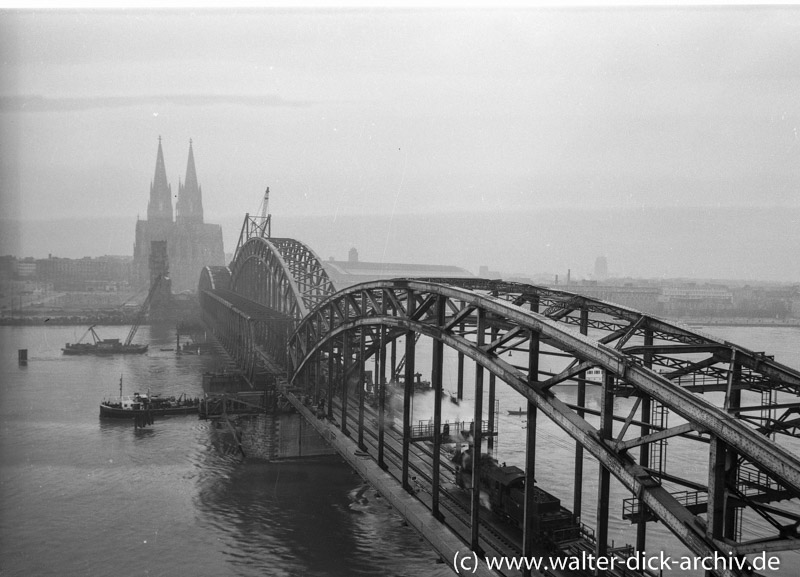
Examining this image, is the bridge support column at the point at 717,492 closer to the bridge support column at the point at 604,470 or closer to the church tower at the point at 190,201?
the bridge support column at the point at 604,470

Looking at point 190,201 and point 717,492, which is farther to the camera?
point 190,201

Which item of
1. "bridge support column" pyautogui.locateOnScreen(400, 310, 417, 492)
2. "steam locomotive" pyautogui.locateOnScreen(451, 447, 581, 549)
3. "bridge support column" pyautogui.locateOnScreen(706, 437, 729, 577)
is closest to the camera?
"bridge support column" pyautogui.locateOnScreen(706, 437, 729, 577)

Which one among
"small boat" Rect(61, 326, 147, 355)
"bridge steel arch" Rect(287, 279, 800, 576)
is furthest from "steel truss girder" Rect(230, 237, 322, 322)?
"bridge steel arch" Rect(287, 279, 800, 576)

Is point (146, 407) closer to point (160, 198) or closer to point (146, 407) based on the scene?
point (146, 407)

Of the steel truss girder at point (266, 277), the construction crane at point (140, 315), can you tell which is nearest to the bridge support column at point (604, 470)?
the steel truss girder at point (266, 277)

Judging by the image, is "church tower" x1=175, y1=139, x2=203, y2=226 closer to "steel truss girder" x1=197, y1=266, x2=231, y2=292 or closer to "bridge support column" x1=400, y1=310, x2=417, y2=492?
"steel truss girder" x1=197, y1=266, x2=231, y2=292

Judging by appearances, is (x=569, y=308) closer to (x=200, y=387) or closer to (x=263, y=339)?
(x=263, y=339)

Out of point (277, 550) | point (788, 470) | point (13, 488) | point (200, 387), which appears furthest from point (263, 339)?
point (788, 470)

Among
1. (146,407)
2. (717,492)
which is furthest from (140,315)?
(717,492)
